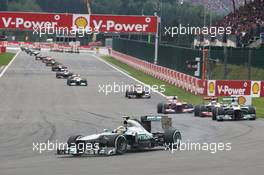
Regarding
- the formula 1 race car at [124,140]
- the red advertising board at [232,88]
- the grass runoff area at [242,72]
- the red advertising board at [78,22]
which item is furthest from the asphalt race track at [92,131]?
the red advertising board at [78,22]

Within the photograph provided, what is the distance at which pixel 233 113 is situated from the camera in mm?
28984

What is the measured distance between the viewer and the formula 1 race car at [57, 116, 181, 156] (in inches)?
726

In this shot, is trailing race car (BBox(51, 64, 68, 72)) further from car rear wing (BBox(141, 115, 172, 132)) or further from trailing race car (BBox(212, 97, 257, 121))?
car rear wing (BBox(141, 115, 172, 132))

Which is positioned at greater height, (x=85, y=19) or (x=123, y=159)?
(x=85, y=19)

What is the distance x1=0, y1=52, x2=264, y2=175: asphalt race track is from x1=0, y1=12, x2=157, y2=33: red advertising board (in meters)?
14.0

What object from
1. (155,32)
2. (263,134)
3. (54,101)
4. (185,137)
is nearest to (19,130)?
(185,137)

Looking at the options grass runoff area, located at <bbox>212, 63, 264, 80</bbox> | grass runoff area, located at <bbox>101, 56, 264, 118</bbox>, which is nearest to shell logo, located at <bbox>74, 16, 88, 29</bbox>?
grass runoff area, located at <bbox>101, 56, 264, 118</bbox>

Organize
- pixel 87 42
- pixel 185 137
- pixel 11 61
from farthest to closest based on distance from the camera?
pixel 87 42
pixel 11 61
pixel 185 137

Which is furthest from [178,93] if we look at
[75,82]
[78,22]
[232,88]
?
[78,22]

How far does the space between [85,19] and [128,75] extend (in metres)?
6.29

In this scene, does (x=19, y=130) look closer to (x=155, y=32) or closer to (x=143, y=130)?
(x=143, y=130)

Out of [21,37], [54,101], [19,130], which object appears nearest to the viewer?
[19,130]

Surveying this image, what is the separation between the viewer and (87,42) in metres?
146

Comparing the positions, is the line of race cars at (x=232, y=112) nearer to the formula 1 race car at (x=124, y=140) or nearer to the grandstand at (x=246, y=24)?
the formula 1 race car at (x=124, y=140)
